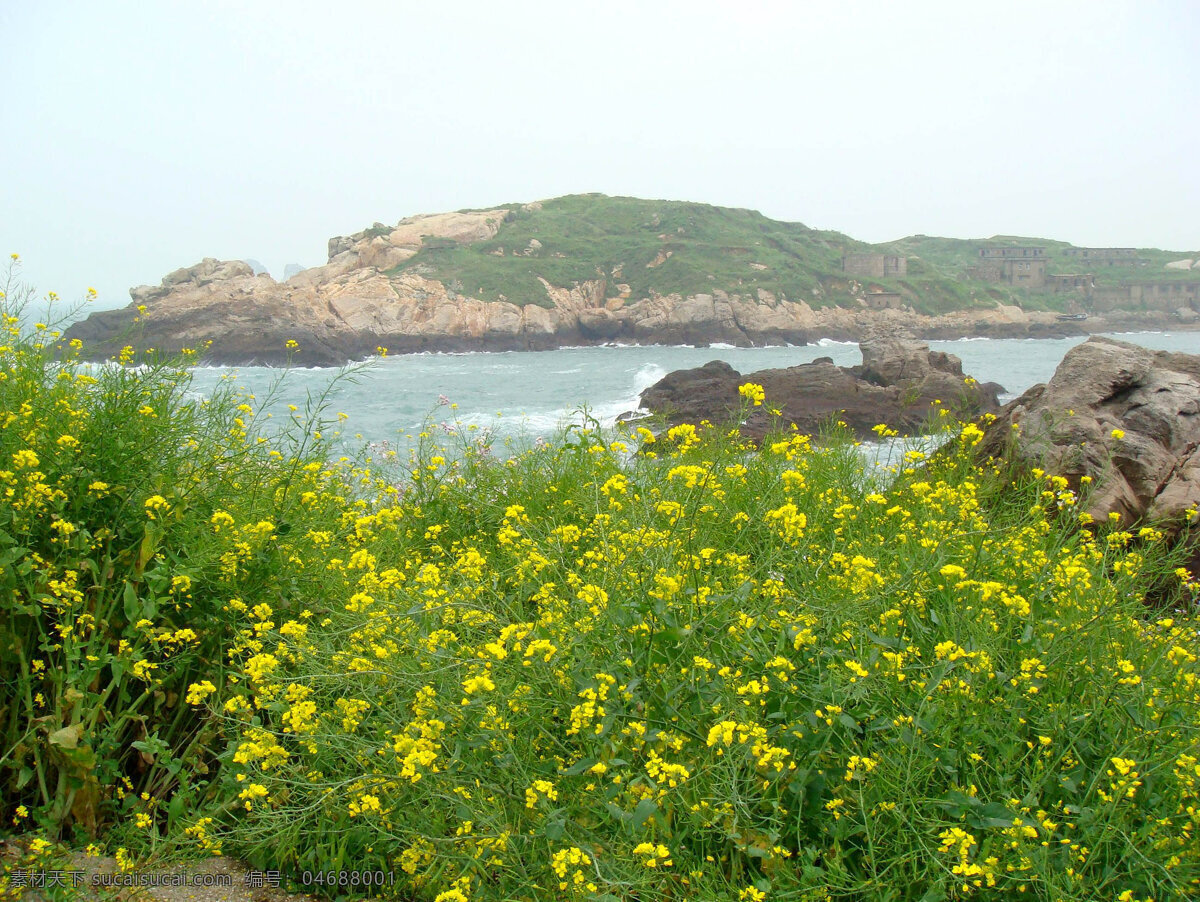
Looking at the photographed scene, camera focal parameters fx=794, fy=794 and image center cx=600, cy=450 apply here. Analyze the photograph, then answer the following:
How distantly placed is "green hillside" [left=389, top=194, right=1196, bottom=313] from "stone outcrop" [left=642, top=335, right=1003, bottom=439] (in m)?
49.3

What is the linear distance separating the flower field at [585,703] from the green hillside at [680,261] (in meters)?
70.2

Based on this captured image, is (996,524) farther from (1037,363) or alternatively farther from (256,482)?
(1037,363)

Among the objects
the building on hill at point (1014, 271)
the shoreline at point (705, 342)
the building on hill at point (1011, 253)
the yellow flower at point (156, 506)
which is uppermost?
the building on hill at point (1011, 253)

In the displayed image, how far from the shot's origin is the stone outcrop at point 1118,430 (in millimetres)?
6297

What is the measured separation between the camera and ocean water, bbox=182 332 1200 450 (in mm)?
22375

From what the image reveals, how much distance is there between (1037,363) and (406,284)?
165ft

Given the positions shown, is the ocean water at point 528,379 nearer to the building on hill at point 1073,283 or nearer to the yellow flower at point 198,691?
the yellow flower at point 198,691

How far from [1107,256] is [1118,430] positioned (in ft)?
463

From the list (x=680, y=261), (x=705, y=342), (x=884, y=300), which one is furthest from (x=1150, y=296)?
(x=705, y=342)

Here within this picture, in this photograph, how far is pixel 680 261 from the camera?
276 ft

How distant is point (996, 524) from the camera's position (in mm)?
4348

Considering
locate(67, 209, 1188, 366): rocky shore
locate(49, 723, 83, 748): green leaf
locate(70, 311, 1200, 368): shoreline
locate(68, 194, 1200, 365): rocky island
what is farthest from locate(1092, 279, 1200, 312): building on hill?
locate(49, 723, 83, 748): green leaf

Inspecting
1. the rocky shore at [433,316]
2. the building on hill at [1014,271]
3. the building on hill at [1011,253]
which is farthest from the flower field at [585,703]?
the building on hill at [1011,253]

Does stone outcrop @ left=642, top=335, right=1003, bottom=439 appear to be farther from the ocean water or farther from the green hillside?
the green hillside
